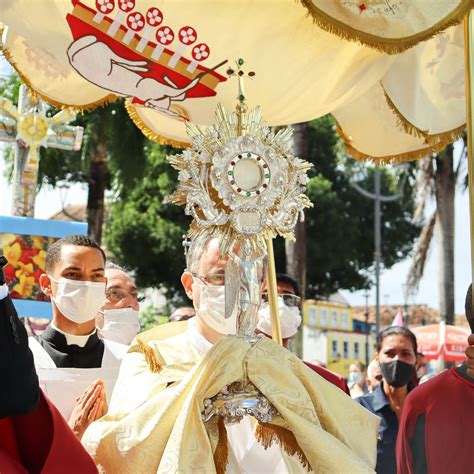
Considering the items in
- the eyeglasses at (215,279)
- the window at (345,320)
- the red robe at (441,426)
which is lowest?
the window at (345,320)

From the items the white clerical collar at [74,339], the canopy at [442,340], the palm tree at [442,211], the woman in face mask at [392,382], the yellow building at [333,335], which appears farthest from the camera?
the yellow building at [333,335]

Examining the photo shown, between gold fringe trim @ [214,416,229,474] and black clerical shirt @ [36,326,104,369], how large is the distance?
1671mm

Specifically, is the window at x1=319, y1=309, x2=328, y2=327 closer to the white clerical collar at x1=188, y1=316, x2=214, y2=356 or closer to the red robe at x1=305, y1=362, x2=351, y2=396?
the red robe at x1=305, y1=362, x2=351, y2=396

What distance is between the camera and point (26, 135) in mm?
7391

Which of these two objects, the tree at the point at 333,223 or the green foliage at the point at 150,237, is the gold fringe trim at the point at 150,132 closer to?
the tree at the point at 333,223

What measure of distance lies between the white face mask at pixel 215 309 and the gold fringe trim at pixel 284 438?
0.48 m

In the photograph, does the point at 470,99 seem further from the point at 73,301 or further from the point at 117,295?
the point at 117,295

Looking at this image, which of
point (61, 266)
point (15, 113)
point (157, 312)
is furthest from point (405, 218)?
point (61, 266)

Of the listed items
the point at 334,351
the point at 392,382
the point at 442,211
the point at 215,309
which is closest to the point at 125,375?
the point at 215,309

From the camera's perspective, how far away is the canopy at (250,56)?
4.07 metres

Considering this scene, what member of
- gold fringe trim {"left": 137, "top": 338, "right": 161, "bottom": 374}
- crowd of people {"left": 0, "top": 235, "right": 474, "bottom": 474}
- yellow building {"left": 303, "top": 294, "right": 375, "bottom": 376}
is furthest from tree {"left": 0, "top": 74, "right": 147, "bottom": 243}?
yellow building {"left": 303, "top": 294, "right": 375, "bottom": 376}

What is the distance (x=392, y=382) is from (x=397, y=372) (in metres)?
0.08

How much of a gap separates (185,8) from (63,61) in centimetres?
59

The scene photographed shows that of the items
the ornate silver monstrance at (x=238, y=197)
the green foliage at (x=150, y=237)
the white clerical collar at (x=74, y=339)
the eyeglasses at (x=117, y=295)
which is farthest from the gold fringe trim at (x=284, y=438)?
the green foliage at (x=150, y=237)
